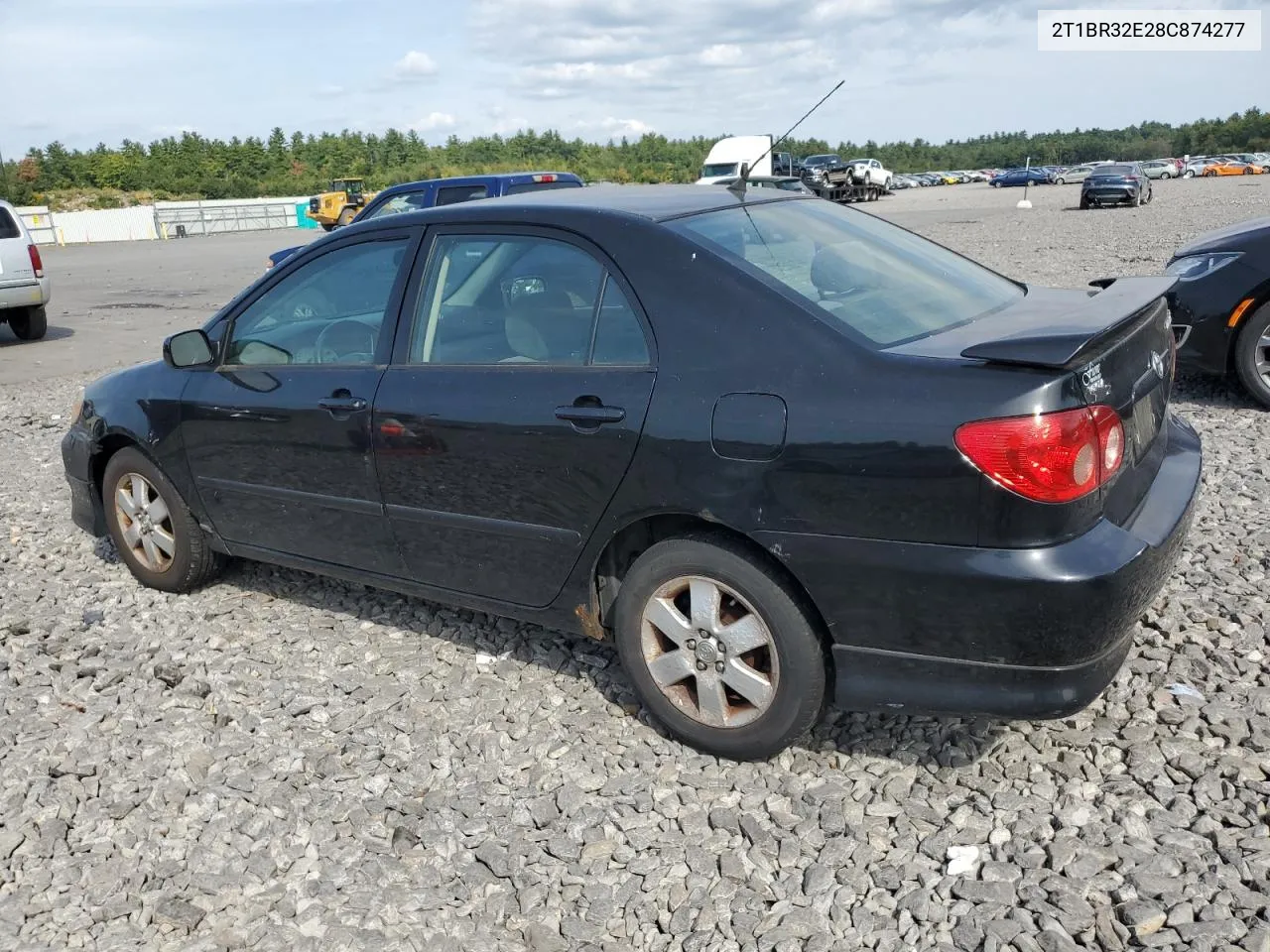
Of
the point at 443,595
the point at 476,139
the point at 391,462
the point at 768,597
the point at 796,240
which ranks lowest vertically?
the point at 443,595

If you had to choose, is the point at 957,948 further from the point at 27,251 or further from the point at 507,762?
the point at 27,251

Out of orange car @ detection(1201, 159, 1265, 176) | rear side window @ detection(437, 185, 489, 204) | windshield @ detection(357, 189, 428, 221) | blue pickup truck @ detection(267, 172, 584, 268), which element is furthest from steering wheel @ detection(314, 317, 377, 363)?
orange car @ detection(1201, 159, 1265, 176)

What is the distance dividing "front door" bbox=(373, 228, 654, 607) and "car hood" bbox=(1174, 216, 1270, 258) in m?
5.34

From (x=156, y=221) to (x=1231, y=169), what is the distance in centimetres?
6670

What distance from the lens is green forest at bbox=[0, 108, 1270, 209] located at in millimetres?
76250

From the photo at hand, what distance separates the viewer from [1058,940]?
2459 mm

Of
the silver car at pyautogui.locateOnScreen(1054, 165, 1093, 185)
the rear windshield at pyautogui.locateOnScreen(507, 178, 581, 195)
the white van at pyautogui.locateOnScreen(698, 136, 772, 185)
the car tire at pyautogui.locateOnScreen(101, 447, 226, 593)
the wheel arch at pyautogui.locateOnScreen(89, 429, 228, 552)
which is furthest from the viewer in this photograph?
the silver car at pyautogui.locateOnScreen(1054, 165, 1093, 185)

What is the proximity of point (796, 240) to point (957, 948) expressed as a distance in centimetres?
219

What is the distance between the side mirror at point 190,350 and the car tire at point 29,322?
11659 mm

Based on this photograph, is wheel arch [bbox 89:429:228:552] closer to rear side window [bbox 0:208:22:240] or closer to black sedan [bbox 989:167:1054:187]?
rear side window [bbox 0:208:22:240]

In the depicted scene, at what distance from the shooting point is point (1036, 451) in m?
2.62

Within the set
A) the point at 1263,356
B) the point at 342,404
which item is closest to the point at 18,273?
the point at 342,404

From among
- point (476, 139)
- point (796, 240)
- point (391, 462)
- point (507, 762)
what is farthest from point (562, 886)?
point (476, 139)

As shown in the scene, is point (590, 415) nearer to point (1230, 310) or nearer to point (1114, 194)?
point (1230, 310)
